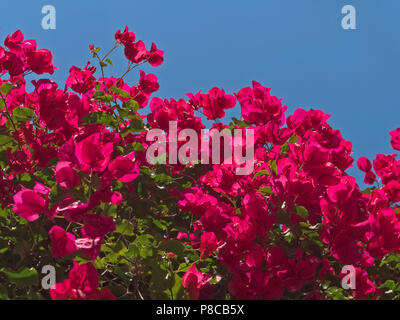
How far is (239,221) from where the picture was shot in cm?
161

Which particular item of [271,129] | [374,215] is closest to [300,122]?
[271,129]

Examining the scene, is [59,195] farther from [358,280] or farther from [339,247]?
[358,280]

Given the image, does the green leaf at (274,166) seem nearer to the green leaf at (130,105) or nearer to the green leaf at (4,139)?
the green leaf at (130,105)

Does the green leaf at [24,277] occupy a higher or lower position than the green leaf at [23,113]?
lower

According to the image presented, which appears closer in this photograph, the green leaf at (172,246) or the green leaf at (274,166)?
the green leaf at (172,246)

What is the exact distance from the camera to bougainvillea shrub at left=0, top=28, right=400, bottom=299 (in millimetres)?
1319

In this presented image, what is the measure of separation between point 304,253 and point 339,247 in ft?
0.47

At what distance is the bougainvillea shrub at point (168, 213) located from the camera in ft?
4.33

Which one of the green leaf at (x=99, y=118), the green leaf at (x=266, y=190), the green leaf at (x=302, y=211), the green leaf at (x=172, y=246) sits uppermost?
the green leaf at (x=99, y=118)

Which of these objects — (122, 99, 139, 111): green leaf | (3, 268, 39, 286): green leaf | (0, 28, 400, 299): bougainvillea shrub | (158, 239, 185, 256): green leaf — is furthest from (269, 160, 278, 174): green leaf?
(3, 268, 39, 286): green leaf

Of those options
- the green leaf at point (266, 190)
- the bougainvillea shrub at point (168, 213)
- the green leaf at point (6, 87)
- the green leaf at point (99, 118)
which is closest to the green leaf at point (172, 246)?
the bougainvillea shrub at point (168, 213)

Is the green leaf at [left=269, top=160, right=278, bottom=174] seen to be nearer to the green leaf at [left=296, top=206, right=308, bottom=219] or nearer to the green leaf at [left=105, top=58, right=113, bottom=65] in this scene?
the green leaf at [left=296, top=206, right=308, bottom=219]

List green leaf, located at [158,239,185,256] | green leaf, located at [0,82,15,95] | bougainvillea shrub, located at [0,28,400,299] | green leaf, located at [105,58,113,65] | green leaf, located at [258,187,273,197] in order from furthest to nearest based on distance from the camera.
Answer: green leaf, located at [105,58,113,65] → green leaf, located at [0,82,15,95] → green leaf, located at [258,187,273,197] → green leaf, located at [158,239,185,256] → bougainvillea shrub, located at [0,28,400,299]

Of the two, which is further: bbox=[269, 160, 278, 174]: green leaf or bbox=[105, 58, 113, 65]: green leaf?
bbox=[105, 58, 113, 65]: green leaf
